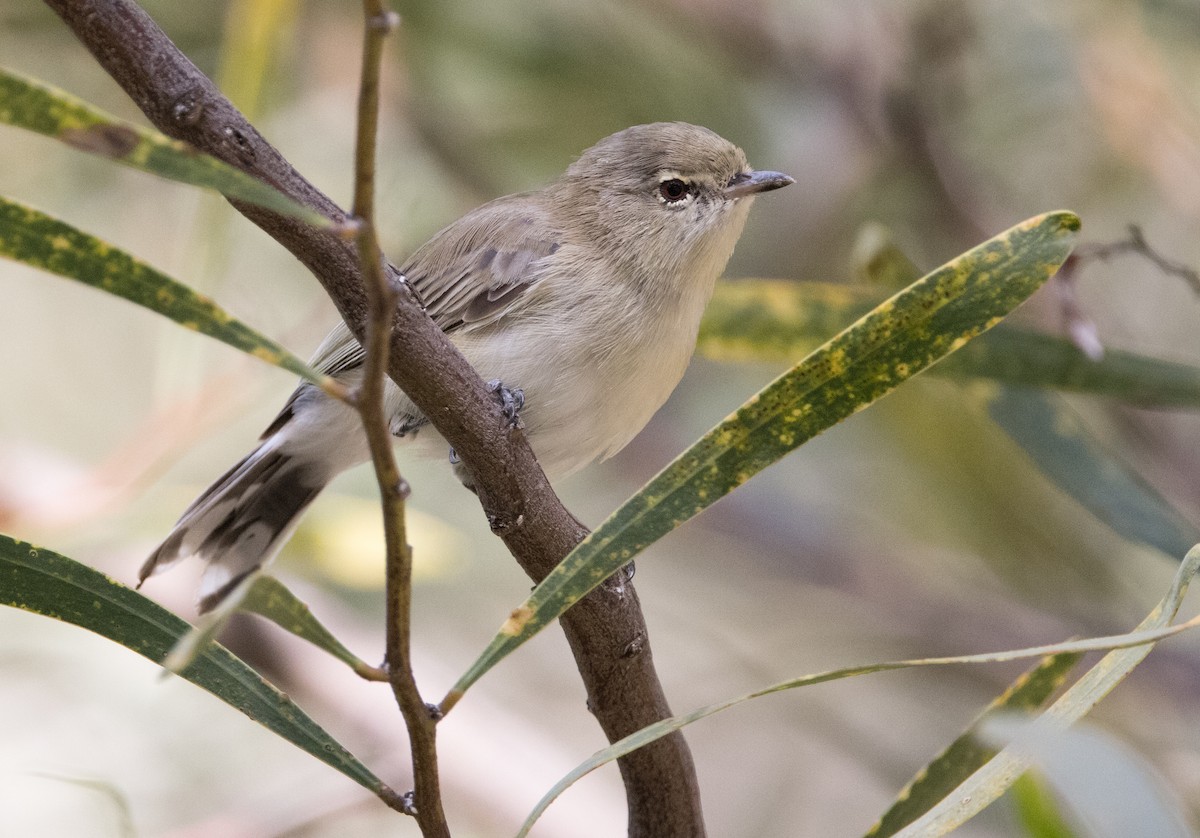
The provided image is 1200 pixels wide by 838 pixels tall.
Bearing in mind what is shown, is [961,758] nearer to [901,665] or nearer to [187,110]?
[901,665]

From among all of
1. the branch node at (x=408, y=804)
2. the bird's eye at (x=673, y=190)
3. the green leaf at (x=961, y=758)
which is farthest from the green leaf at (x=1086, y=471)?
the branch node at (x=408, y=804)

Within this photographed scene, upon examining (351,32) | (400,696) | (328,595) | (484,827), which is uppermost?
(351,32)

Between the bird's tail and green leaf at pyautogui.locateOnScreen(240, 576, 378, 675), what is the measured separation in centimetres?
148

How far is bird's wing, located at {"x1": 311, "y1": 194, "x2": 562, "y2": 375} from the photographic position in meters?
2.81

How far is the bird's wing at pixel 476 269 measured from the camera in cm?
281

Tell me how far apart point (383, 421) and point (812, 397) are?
19.5 inches

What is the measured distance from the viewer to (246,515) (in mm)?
3014

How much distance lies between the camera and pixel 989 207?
3.76 metres

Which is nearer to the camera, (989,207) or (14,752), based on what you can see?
(14,752)

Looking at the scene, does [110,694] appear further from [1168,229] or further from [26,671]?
[1168,229]

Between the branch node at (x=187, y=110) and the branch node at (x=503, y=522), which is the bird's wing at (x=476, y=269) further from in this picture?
the branch node at (x=187, y=110)

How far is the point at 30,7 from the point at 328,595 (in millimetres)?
2143

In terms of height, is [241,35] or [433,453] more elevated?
[241,35]

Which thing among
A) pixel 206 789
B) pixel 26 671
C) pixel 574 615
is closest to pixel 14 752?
pixel 26 671
